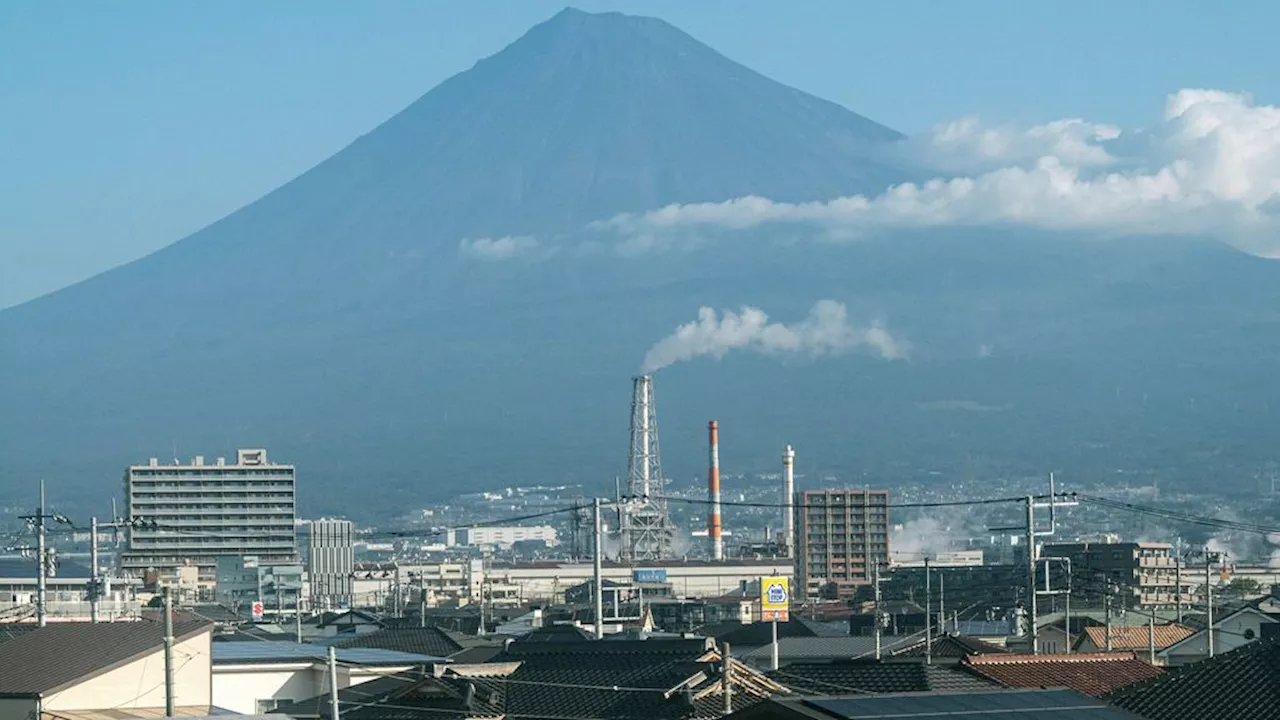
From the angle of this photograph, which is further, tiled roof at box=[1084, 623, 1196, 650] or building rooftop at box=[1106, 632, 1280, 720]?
tiled roof at box=[1084, 623, 1196, 650]

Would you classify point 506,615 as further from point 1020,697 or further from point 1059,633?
point 1020,697

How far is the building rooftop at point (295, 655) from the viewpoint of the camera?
28812 millimetres

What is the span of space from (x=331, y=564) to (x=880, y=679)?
122 m

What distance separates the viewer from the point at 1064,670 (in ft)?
87.3

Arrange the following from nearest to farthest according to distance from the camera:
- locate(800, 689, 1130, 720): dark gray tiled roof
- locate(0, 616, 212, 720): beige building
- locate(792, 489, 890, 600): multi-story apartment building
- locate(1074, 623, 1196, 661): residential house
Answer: locate(800, 689, 1130, 720): dark gray tiled roof → locate(0, 616, 212, 720): beige building → locate(1074, 623, 1196, 661): residential house → locate(792, 489, 890, 600): multi-story apartment building

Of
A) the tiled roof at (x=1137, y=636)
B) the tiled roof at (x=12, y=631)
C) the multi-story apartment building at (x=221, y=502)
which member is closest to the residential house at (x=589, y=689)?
the tiled roof at (x=12, y=631)

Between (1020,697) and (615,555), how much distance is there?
15098 centimetres

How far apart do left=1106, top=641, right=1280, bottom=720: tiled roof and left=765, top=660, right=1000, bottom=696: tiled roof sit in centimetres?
150

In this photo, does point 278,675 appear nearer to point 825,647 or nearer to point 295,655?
point 295,655

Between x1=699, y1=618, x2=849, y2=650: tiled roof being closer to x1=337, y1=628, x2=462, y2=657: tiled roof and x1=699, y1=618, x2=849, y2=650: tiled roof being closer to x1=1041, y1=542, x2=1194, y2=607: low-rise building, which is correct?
x1=337, y1=628, x2=462, y2=657: tiled roof

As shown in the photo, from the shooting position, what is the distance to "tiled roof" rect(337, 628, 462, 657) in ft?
122

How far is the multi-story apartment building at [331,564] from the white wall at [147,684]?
72738mm

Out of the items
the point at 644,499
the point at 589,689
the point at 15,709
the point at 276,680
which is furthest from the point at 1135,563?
the point at 15,709

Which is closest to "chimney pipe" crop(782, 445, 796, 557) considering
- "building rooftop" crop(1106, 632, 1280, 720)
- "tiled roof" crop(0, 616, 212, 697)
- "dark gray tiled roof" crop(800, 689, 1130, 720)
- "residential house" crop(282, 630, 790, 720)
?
"residential house" crop(282, 630, 790, 720)
